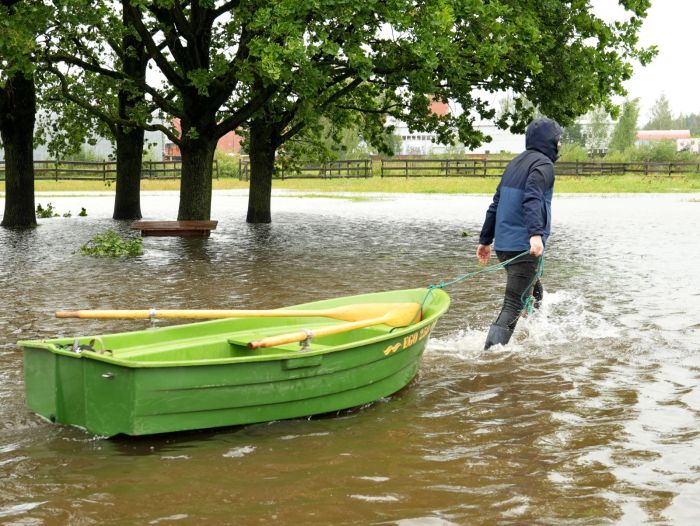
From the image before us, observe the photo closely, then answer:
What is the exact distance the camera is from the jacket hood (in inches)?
324

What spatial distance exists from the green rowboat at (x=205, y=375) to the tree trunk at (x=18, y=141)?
17999 mm

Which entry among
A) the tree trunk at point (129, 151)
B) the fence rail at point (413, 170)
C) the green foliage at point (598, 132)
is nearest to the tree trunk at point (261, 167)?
the tree trunk at point (129, 151)

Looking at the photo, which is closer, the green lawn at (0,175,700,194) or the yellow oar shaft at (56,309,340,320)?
the yellow oar shaft at (56,309,340,320)

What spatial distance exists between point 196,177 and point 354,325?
15538 mm

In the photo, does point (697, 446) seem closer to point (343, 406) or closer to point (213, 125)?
point (343, 406)

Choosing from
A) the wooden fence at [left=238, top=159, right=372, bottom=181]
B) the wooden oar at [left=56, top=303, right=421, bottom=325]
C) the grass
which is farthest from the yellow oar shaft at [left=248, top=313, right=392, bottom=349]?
the wooden fence at [left=238, top=159, right=372, bottom=181]

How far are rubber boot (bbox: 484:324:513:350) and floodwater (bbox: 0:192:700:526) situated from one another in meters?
0.19

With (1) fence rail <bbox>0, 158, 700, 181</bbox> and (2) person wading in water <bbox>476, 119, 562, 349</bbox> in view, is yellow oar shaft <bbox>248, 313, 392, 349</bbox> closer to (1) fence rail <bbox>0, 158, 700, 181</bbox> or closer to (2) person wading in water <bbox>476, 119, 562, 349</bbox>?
(2) person wading in water <bbox>476, 119, 562, 349</bbox>

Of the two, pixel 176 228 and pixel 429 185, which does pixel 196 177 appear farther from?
pixel 429 185

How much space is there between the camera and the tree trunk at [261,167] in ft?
87.2

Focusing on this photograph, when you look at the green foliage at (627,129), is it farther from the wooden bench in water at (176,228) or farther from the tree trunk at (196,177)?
the wooden bench in water at (176,228)

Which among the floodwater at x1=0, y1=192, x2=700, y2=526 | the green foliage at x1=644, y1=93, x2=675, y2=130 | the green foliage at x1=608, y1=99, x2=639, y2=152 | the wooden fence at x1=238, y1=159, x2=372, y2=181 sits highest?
the green foliage at x1=644, y1=93, x2=675, y2=130

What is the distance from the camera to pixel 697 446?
614 centimetres

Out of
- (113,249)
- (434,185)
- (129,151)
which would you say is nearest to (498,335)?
(113,249)
